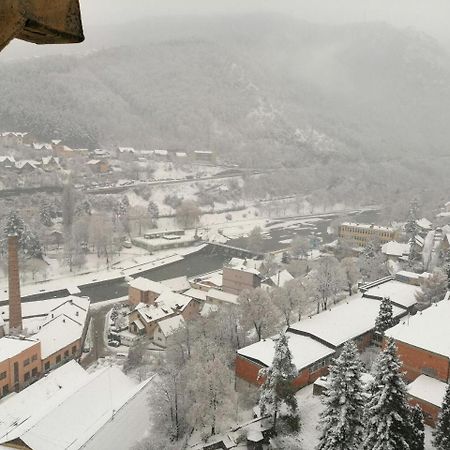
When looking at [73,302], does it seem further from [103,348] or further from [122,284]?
[122,284]

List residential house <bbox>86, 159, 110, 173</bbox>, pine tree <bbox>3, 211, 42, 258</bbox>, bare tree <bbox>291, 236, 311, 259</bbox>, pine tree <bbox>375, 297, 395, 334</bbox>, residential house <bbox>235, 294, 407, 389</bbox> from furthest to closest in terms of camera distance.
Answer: residential house <bbox>86, 159, 110, 173</bbox>, bare tree <bbox>291, 236, 311, 259</bbox>, pine tree <bbox>3, 211, 42, 258</bbox>, pine tree <bbox>375, 297, 395, 334</bbox>, residential house <bbox>235, 294, 407, 389</bbox>

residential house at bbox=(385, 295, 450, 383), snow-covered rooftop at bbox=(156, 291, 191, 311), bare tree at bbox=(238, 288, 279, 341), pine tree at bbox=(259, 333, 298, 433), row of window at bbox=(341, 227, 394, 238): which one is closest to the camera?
pine tree at bbox=(259, 333, 298, 433)

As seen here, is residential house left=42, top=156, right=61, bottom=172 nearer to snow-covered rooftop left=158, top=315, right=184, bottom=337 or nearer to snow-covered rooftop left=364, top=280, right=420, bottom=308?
snow-covered rooftop left=158, top=315, right=184, bottom=337

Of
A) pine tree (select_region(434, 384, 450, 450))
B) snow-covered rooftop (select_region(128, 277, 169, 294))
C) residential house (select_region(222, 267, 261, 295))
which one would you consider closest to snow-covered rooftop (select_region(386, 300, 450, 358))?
pine tree (select_region(434, 384, 450, 450))

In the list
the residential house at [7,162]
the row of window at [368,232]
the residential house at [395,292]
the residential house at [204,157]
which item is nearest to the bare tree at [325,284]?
the residential house at [395,292]

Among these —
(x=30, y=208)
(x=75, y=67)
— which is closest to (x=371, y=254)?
(x=30, y=208)

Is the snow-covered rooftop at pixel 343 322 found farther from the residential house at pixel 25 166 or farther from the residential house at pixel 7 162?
the residential house at pixel 7 162
